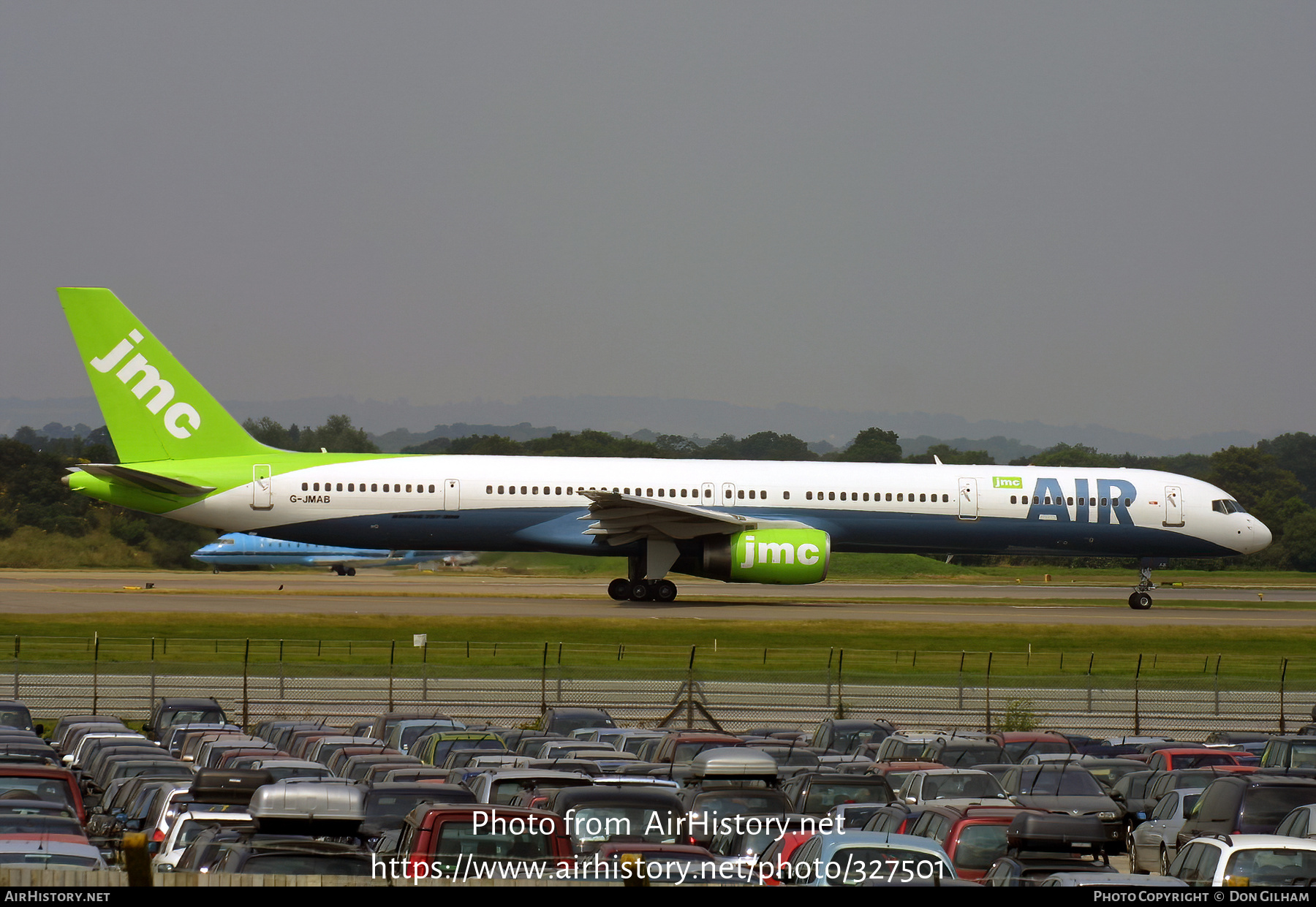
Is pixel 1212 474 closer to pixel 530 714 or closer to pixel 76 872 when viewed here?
pixel 530 714

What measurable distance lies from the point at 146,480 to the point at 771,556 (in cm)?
1780

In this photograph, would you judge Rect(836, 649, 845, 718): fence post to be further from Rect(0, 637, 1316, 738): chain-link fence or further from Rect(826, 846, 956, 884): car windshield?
Rect(826, 846, 956, 884): car windshield

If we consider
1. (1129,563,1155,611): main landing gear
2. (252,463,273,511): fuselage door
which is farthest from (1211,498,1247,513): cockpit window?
(252,463,273,511): fuselage door

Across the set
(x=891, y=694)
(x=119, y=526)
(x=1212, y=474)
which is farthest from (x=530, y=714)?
(x=1212, y=474)

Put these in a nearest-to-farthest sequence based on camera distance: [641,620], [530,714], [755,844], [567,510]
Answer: [755,844]
[530,714]
[641,620]
[567,510]

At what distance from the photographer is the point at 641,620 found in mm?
36625

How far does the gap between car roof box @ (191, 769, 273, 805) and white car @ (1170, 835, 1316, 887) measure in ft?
27.2

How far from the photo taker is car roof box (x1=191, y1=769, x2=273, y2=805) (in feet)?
42.2

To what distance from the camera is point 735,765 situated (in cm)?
1490

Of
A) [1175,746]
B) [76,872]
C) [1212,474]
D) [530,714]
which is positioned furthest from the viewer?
[1212,474]

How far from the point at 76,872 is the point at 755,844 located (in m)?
6.51

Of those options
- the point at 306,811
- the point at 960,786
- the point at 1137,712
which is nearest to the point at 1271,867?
the point at 960,786

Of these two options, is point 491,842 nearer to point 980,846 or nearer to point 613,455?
point 980,846

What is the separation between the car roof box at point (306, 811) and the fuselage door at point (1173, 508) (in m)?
37.6
